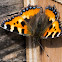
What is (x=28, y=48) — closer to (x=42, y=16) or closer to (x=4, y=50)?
(x=4, y=50)

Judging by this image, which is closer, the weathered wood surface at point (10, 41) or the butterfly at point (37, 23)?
the weathered wood surface at point (10, 41)

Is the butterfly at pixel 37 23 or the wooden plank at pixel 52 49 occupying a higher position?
the butterfly at pixel 37 23

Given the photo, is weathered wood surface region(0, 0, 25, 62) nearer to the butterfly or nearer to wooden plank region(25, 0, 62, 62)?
the butterfly

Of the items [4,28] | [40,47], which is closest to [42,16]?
[40,47]

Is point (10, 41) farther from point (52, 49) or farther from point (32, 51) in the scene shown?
point (52, 49)

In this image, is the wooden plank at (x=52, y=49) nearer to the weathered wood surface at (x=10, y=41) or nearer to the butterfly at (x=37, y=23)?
the butterfly at (x=37, y=23)

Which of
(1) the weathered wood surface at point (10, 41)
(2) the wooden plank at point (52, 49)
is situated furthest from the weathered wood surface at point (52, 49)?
(1) the weathered wood surface at point (10, 41)

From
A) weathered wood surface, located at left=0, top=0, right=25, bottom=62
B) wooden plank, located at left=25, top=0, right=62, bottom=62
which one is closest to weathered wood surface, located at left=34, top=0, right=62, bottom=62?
wooden plank, located at left=25, top=0, right=62, bottom=62
